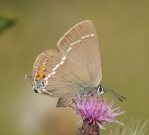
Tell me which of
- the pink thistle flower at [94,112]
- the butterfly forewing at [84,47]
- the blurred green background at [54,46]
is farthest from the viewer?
the blurred green background at [54,46]

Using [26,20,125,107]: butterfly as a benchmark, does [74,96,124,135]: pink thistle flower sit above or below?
below

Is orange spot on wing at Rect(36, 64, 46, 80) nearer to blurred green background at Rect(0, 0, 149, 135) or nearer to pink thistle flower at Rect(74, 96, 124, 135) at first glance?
pink thistle flower at Rect(74, 96, 124, 135)

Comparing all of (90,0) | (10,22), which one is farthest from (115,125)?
(90,0)

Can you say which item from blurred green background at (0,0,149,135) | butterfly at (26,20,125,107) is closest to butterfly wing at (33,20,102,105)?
butterfly at (26,20,125,107)

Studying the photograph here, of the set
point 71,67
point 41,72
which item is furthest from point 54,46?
point 41,72

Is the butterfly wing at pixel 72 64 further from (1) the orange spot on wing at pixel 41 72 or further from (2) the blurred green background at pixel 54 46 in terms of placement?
(2) the blurred green background at pixel 54 46

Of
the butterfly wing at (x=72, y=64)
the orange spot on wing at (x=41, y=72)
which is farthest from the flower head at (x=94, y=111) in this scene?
the orange spot on wing at (x=41, y=72)

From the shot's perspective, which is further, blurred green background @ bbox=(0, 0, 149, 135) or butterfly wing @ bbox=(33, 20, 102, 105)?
blurred green background @ bbox=(0, 0, 149, 135)
